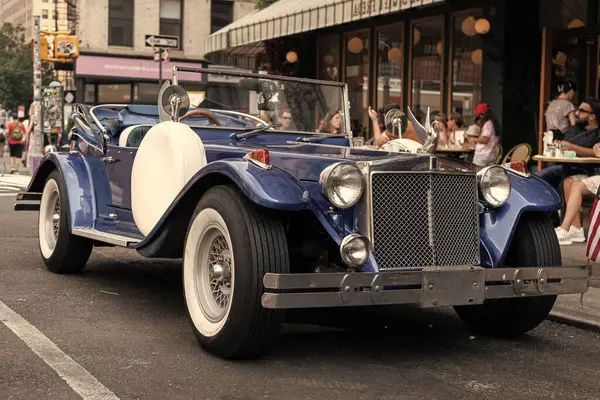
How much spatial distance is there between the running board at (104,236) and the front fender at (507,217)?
90.7 inches

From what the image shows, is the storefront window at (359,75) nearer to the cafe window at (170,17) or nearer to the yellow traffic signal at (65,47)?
the yellow traffic signal at (65,47)

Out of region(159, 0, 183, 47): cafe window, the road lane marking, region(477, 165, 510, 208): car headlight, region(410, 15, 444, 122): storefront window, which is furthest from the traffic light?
region(477, 165, 510, 208): car headlight

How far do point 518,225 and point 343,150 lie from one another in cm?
116

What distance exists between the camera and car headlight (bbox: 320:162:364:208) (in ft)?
15.1

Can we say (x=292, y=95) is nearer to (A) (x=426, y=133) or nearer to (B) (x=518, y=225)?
(A) (x=426, y=133)

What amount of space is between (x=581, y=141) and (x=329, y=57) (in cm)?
863

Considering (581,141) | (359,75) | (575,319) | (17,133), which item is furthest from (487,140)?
(17,133)

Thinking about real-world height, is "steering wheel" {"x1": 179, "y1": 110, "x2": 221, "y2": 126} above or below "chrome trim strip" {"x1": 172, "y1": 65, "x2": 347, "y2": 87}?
below

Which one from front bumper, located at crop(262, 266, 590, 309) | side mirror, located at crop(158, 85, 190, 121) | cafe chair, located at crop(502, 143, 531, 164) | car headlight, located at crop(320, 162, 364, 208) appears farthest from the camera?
cafe chair, located at crop(502, 143, 531, 164)

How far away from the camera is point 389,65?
53.5 ft

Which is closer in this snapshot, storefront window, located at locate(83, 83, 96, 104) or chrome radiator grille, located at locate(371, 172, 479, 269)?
chrome radiator grille, located at locate(371, 172, 479, 269)

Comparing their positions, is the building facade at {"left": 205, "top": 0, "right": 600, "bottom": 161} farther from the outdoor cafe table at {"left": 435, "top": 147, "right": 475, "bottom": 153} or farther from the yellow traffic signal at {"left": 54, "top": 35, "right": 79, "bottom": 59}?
the yellow traffic signal at {"left": 54, "top": 35, "right": 79, "bottom": 59}

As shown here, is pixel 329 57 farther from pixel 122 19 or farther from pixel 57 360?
pixel 122 19

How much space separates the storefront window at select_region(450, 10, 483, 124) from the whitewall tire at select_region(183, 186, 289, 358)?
31.6ft
